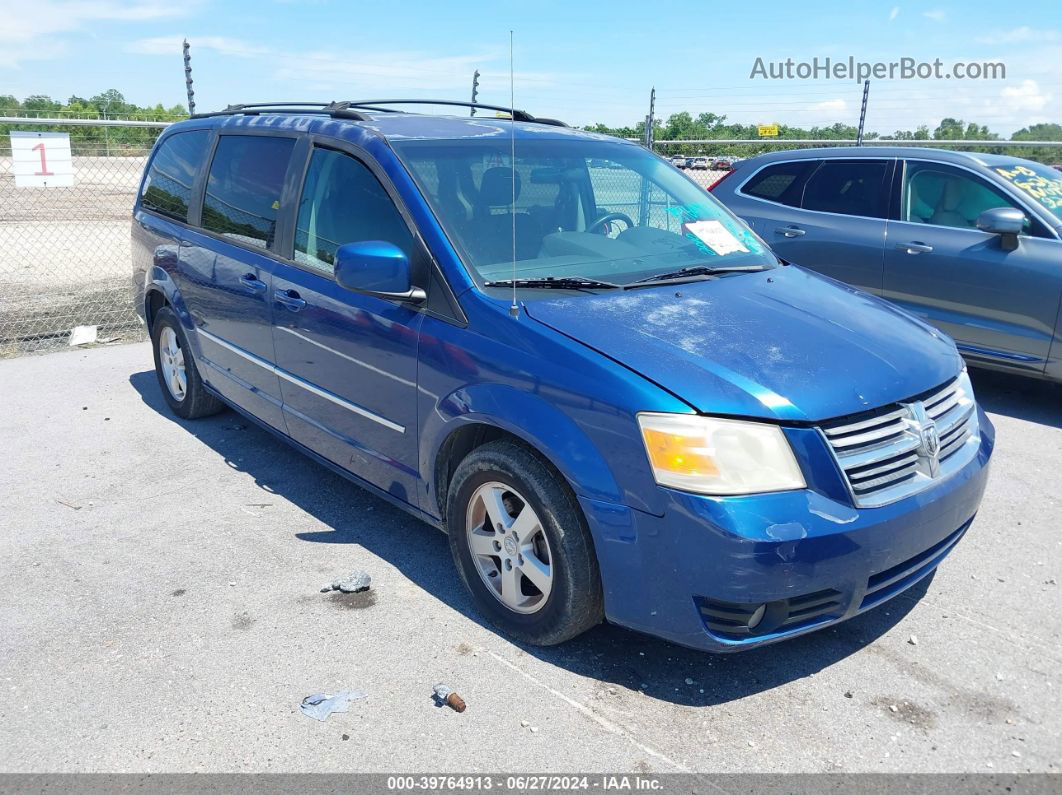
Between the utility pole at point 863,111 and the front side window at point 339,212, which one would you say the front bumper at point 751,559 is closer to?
the front side window at point 339,212

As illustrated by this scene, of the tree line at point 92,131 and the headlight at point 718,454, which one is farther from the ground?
the tree line at point 92,131

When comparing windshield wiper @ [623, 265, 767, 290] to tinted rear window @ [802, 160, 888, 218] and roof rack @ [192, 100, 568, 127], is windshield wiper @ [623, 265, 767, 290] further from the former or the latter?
tinted rear window @ [802, 160, 888, 218]

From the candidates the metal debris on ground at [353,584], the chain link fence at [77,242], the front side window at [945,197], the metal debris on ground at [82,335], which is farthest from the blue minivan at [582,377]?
the metal debris on ground at [82,335]

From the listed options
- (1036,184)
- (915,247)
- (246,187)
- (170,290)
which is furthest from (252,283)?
(1036,184)

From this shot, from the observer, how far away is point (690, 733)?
2.75 m

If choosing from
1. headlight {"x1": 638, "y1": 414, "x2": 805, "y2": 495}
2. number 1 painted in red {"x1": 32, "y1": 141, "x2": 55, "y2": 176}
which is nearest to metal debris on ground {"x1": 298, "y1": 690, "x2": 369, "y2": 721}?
headlight {"x1": 638, "y1": 414, "x2": 805, "y2": 495}

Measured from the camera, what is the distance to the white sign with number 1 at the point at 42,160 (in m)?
8.88

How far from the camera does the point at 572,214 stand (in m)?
3.88

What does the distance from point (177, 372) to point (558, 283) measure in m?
3.38

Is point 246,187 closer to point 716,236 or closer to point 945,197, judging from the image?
point 716,236

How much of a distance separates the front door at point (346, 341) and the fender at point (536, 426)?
305 millimetres

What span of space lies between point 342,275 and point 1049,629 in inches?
120

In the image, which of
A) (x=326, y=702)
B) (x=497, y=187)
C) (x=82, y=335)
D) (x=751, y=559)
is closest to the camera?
(x=751, y=559)

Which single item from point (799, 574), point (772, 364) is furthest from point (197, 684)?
point (772, 364)
